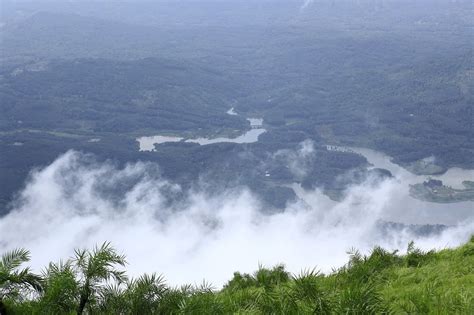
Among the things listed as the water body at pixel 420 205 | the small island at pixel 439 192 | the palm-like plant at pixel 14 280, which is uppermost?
the palm-like plant at pixel 14 280

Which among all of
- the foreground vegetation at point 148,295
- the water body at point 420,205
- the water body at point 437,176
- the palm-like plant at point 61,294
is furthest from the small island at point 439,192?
the palm-like plant at point 61,294

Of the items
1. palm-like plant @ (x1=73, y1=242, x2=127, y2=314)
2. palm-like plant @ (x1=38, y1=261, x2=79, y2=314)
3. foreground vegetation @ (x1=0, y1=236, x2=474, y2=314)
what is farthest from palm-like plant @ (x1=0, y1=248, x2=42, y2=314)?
palm-like plant @ (x1=73, y1=242, x2=127, y2=314)

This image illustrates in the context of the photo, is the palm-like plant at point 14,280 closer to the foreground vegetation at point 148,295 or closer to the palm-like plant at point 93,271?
the foreground vegetation at point 148,295

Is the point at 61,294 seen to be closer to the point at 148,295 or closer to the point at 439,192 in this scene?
the point at 148,295

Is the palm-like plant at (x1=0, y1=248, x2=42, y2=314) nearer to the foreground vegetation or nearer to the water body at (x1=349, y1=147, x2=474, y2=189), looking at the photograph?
the foreground vegetation

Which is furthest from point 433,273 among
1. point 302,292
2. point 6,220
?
point 6,220

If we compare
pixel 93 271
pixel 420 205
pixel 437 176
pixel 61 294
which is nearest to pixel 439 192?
pixel 420 205

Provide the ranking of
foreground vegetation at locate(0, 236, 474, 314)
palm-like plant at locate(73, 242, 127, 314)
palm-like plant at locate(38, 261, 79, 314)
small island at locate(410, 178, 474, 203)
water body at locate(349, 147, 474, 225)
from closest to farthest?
1. foreground vegetation at locate(0, 236, 474, 314)
2. palm-like plant at locate(38, 261, 79, 314)
3. palm-like plant at locate(73, 242, 127, 314)
4. water body at locate(349, 147, 474, 225)
5. small island at locate(410, 178, 474, 203)
